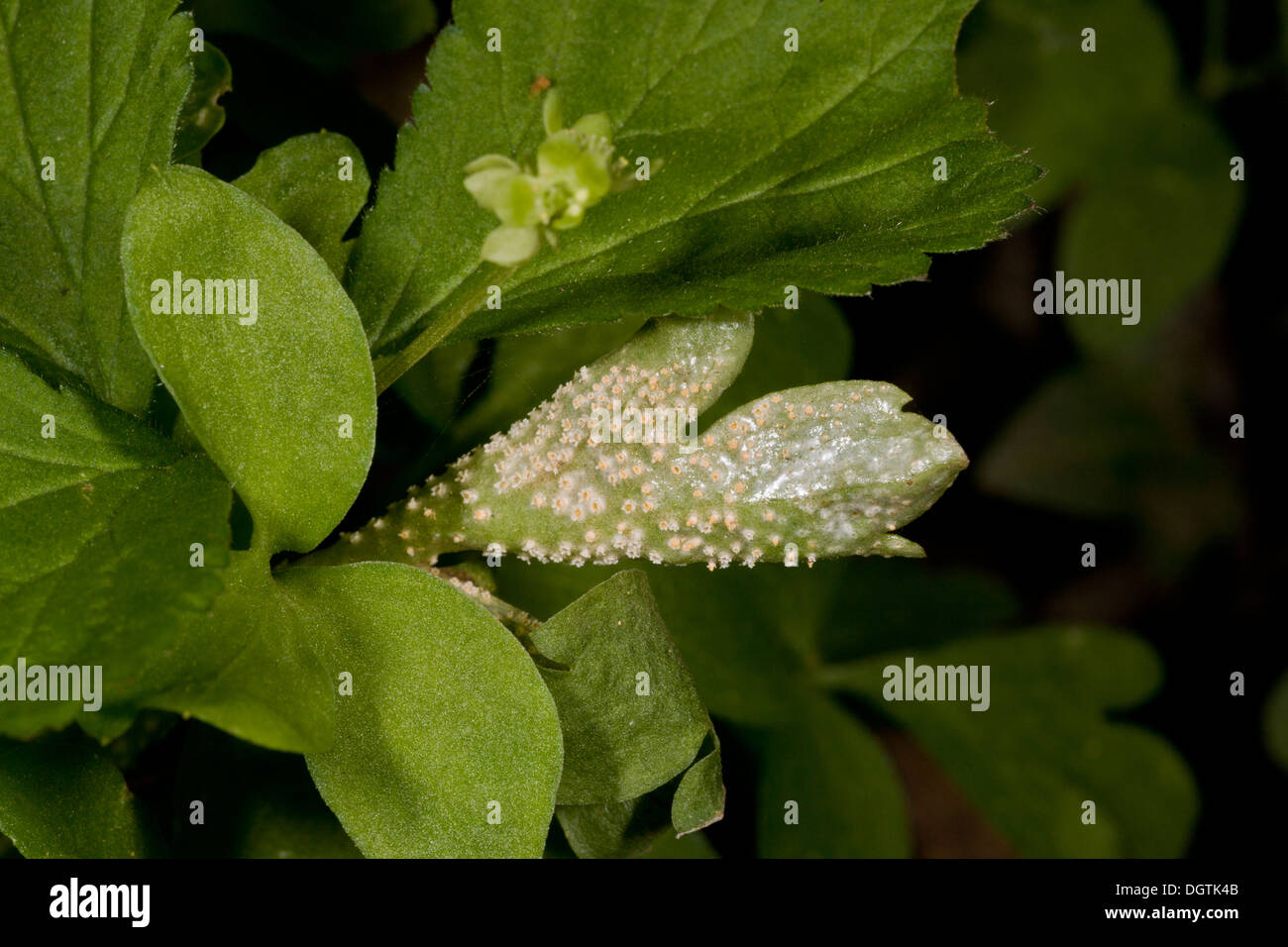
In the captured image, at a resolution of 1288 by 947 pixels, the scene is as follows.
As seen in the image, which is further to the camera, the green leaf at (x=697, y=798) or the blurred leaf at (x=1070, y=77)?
the blurred leaf at (x=1070, y=77)

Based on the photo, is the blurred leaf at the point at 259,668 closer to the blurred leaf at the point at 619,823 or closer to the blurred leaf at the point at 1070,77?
the blurred leaf at the point at 619,823

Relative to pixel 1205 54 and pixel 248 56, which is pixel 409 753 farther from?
pixel 1205 54

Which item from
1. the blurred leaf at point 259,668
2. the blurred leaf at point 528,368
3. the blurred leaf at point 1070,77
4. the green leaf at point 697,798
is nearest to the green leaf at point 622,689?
the green leaf at point 697,798

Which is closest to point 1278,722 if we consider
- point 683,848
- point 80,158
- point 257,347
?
point 683,848

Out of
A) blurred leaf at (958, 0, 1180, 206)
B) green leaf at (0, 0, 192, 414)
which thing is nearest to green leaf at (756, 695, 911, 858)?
green leaf at (0, 0, 192, 414)

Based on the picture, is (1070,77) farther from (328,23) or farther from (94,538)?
(94,538)

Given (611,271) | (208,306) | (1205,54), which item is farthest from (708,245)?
(1205,54)

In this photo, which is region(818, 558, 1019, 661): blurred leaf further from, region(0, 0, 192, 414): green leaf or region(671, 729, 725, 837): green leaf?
region(0, 0, 192, 414): green leaf
